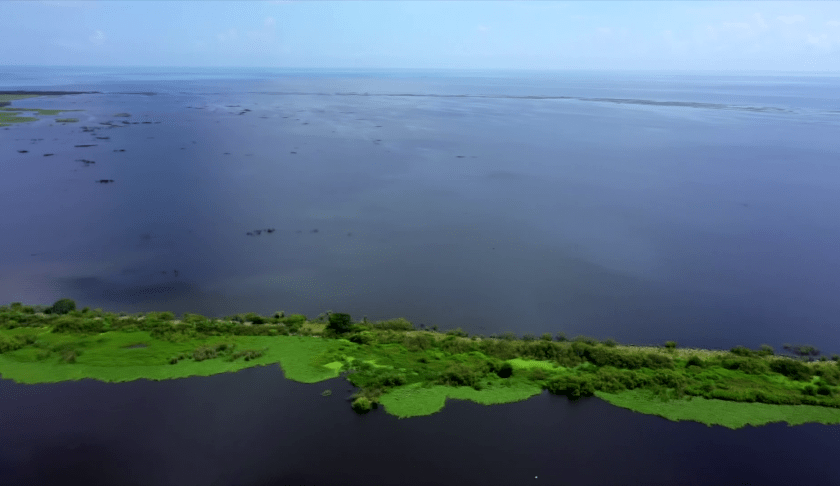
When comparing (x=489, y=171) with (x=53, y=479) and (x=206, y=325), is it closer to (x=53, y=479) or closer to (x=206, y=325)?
(x=206, y=325)

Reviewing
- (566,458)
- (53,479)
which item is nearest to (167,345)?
(53,479)

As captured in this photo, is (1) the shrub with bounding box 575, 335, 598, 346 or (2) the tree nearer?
(1) the shrub with bounding box 575, 335, 598, 346

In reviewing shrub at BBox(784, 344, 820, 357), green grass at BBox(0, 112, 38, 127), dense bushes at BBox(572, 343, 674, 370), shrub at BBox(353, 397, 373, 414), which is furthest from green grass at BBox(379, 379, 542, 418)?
green grass at BBox(0, 112, 38, 127)

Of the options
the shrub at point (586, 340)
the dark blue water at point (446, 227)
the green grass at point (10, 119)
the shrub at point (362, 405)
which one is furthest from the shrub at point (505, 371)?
the green grass at point (10, 119)

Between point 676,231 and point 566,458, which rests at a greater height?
point 676,231

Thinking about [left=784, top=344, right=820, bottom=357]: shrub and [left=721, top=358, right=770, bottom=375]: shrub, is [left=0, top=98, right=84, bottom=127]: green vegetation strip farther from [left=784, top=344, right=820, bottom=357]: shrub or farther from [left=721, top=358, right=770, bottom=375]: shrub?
[left=784, top=344, right=820, bottom=357]: shrub

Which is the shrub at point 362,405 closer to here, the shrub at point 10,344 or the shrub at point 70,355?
the shrub at point 70,355
